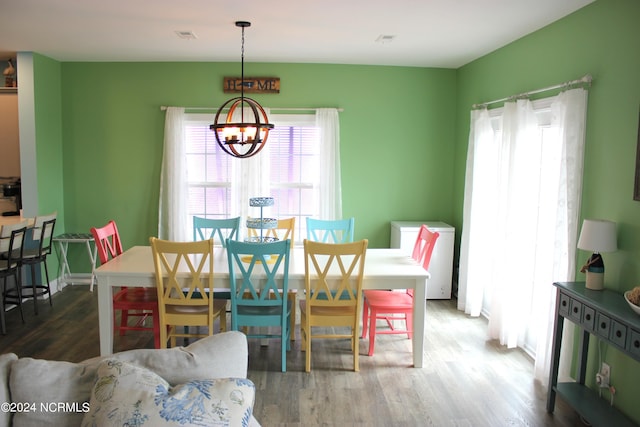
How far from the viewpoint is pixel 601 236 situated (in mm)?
2904

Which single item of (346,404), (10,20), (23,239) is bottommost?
(346,404)

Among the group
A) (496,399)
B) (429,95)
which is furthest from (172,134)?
(496,399)

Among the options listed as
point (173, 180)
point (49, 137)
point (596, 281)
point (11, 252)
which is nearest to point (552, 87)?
point (596, 281)

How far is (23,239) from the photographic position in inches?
183

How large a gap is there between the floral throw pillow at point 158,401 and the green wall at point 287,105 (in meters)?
4.37

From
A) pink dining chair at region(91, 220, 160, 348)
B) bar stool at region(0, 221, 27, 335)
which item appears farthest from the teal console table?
bar stool at region(0, 221, 27, 335)

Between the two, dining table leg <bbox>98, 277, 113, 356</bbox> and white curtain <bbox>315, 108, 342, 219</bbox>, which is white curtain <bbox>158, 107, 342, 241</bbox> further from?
dining table leg <bbox>98, 277, 113, 356</bbox>

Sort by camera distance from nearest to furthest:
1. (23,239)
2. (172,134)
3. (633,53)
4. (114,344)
A: (633,53) < (114,344) < (23,239) < (172,134)

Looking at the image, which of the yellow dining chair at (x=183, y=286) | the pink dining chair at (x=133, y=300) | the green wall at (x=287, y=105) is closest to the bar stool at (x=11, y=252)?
the pink dining chair at (x=133, y=300)

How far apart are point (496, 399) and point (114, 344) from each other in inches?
117

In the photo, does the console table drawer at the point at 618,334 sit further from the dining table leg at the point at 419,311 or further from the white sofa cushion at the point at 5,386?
the white sofa cushion at the point at 5,386

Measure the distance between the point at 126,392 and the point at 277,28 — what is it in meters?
3.31

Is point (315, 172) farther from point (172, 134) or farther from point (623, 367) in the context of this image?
point (623, 367)

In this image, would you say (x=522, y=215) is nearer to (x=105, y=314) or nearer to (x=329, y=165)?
(x=329, y=165)
